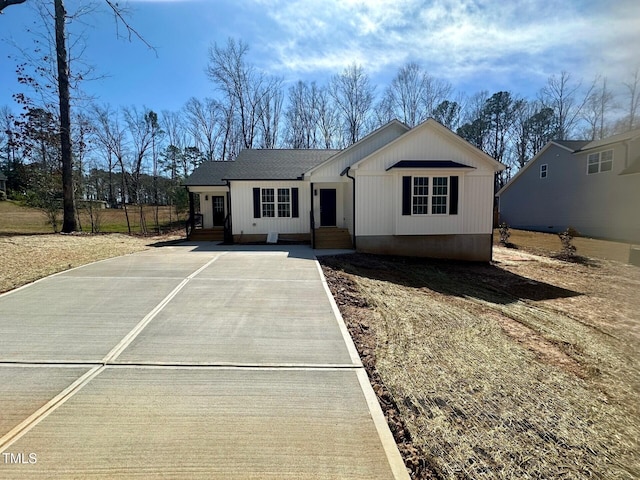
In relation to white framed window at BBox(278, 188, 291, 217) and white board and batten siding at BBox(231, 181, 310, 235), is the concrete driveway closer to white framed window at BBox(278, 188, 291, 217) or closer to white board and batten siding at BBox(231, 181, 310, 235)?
white board and batten siding at BBox(231, 181, 310, 235)

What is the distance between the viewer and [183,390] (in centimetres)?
299

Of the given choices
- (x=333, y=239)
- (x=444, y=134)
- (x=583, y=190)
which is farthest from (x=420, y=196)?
(x=583, y=190)

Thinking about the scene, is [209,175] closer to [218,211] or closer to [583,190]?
[218,211]

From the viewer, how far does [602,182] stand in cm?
1945

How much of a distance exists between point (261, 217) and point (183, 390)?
12.3m

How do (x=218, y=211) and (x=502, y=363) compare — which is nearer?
(x=502, y=363)

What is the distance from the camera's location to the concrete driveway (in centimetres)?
216

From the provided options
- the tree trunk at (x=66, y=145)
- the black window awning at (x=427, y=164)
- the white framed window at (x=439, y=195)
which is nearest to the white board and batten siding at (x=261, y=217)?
the black window awning at (x=427, y=164)

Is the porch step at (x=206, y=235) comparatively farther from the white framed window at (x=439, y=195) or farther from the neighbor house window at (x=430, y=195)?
the white framed window at (x=439, y=195)

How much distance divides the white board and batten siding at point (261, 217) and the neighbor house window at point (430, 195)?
5270mm

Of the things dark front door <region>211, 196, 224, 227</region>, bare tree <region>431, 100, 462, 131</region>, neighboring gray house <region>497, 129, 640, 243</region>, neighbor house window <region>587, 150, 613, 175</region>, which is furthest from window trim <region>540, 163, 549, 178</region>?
dark front door <region>211, 196, 224, 227</region>

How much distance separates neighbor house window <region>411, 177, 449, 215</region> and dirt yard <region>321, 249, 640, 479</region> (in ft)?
15.2

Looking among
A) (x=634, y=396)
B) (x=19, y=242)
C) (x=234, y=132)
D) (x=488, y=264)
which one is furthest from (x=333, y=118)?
(x=634, y=396)

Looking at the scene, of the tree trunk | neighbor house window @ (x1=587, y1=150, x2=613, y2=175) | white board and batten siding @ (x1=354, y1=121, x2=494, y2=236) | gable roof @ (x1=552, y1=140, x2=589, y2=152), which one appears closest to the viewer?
white board and batten siding @ (x1=354, y1=121, x2=494, y2=236)
